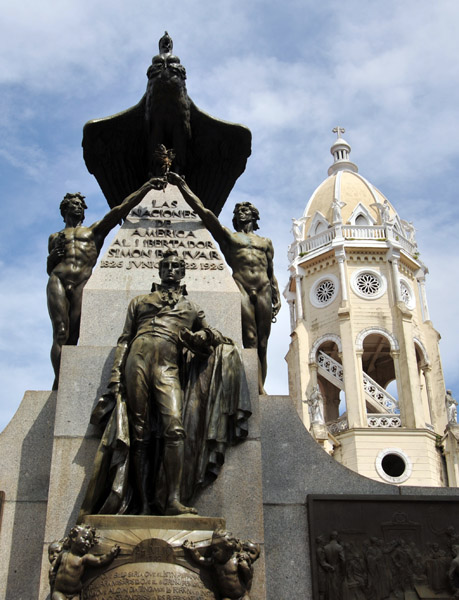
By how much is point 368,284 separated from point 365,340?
150 inches

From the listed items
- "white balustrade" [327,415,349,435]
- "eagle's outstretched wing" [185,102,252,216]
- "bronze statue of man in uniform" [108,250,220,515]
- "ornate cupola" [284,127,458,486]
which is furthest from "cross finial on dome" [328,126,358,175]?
"bronze statue of man in uniform" [108,250,220,515]

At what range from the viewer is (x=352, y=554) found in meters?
7.88

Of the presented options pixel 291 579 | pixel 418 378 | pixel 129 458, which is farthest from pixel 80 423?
pixel 418 378

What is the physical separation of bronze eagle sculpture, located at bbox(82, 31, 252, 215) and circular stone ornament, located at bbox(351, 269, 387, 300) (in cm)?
3898

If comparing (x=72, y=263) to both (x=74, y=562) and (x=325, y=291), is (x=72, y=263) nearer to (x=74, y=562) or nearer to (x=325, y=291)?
(x=74, y=562)

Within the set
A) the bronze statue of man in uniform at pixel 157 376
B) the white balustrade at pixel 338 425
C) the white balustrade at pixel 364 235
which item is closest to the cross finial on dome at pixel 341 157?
the white balustrade at pixel 364 235

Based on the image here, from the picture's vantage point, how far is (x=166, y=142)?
11.9 m

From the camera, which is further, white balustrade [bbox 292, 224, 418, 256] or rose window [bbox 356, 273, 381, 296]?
white balustrade [bbox 292, 224, 418, 256]

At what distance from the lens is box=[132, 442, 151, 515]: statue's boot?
7637 mm

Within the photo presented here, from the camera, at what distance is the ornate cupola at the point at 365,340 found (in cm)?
4572

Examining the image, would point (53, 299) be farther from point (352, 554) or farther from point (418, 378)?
point (418, 378)

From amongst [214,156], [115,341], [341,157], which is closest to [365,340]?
[341,157]

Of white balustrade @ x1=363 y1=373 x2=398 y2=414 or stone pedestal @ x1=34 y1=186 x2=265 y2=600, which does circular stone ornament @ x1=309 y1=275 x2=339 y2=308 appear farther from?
stone pedestal @ x1=34 y1=186 x2=265 y2=600

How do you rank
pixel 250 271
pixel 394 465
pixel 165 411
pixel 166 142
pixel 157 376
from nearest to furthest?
pixel 165 411
pixel 157 376
pixel 250 271
pixel 166 142
pixel 394 465
